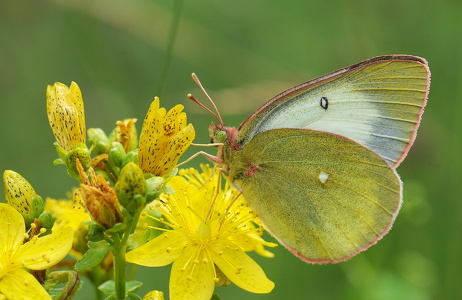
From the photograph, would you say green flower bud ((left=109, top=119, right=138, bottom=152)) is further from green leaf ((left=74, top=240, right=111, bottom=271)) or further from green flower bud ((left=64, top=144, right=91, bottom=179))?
green leaf ((left=74, top=240, right=111, bottom=271))

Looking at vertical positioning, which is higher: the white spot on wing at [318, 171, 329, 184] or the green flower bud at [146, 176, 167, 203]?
the green flower bud at [146, 176, 167, 203]

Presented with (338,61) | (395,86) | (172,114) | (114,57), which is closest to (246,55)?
(338,61)

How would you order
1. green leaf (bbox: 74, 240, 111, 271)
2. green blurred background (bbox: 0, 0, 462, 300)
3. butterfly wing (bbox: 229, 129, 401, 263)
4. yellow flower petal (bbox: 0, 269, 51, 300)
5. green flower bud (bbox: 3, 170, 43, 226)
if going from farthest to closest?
green blurred background (bbox: 0, 0, 462, 300) < butterfly wing (bbox: 229, 129, 401, 263) < green flower bud (bbox: 3, 170, 43, 226) < green leaf (bbox: 74, 240, 111, 271) < yellow flower petal (bbox: 0, 269, 51, 300)

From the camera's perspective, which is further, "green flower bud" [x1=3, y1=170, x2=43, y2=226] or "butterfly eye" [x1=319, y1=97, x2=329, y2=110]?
"butterfly eye" [x1=319, y1=97, x2=329, y2=110]

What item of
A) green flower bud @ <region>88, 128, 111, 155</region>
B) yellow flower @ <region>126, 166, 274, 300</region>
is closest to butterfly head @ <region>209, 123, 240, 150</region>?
yellow flower @ <region>126, 166, 274, 300</region>

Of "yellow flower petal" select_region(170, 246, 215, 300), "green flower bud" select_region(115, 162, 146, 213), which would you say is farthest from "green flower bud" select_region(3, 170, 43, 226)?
"yellow flower petal" select_region(170, 246, 215, 300)

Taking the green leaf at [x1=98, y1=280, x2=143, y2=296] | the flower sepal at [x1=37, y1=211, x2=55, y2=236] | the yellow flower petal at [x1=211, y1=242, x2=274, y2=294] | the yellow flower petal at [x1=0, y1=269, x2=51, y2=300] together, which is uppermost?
the flower sepal at [x1=37, y1=211, x2=55, y2=236]

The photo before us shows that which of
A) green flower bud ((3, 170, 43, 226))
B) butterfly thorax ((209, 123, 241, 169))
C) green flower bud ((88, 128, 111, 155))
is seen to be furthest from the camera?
butterfly thorax ((209, 123, 241, 169))

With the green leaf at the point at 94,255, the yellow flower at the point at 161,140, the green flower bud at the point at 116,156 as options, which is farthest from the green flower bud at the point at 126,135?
the green leaf at the point at 94,255
